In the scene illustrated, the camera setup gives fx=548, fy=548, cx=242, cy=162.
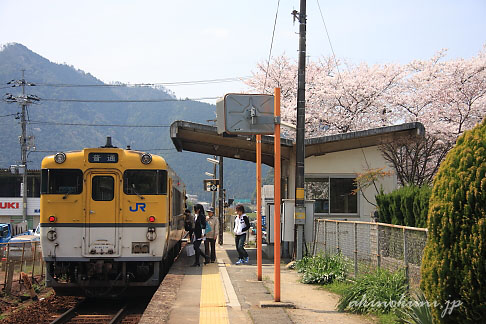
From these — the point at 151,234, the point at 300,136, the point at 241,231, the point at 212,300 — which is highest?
the point at 300,136

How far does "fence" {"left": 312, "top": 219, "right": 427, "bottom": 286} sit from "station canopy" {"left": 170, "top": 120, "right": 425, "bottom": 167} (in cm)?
449

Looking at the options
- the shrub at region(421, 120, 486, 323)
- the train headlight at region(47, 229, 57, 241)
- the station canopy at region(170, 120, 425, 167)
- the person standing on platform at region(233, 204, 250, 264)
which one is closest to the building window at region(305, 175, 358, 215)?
the station canopy at region(170, 120, 425, 167)

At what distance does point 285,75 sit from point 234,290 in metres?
22.1

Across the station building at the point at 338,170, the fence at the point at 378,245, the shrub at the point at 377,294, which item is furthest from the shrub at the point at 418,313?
the station building at the point at 338,170

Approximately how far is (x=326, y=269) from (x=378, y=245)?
2427mm

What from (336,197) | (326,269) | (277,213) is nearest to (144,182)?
(277,213)

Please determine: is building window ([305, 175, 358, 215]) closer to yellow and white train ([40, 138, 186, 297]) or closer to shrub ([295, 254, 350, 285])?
shrub ([295, 254, 350, 285])

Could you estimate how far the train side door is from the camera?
11680mm

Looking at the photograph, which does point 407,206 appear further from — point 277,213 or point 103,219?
point 103,219

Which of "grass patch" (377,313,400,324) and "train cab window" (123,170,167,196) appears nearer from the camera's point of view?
"grass patch" (377,313,400,324)

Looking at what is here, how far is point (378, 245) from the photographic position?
927 cm

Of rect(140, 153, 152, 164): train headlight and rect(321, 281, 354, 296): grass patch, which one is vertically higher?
rect(140, 153, 152, 164): train headlight

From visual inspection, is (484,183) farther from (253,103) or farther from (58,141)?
(58,141)

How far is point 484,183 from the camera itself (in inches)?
168
